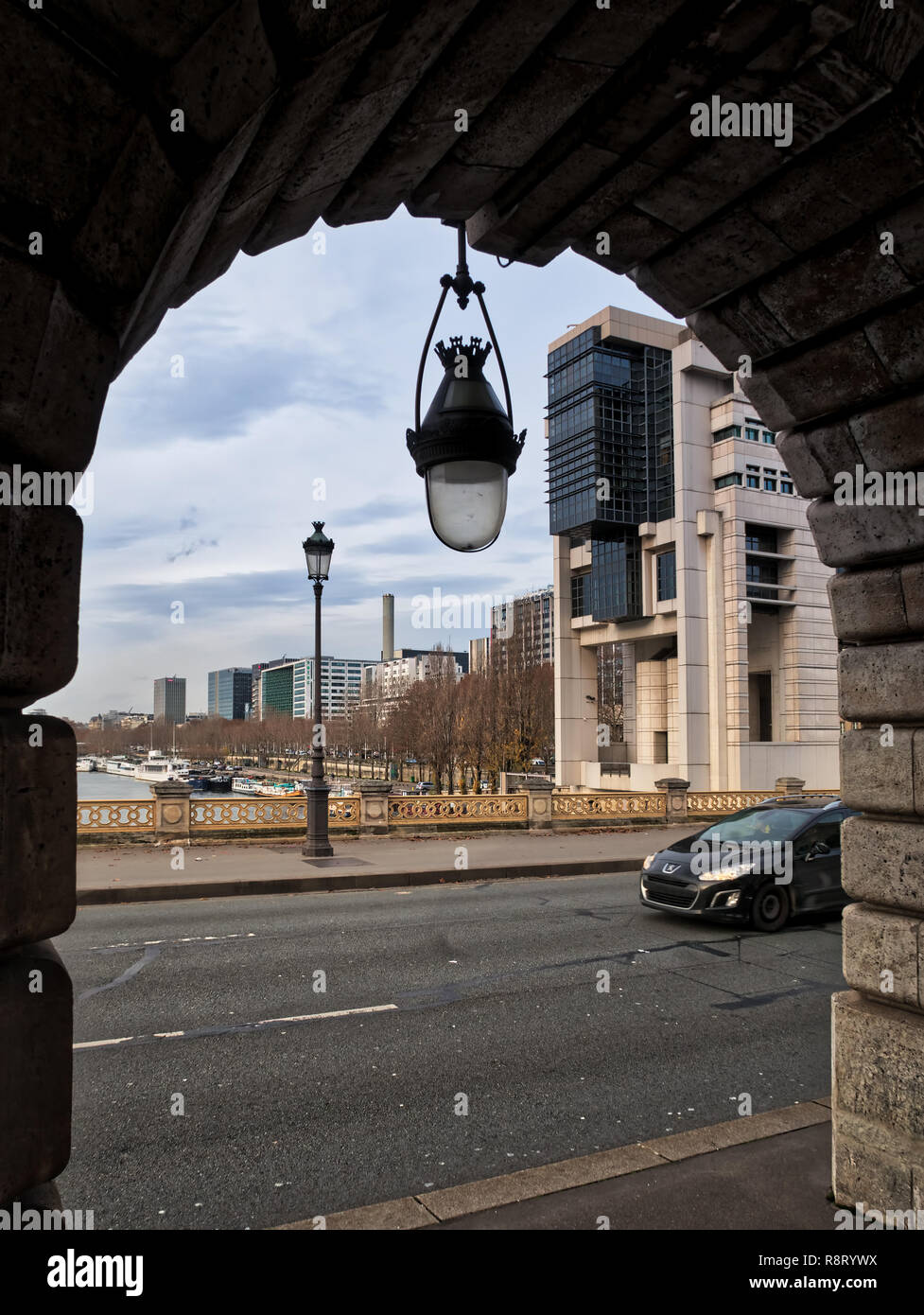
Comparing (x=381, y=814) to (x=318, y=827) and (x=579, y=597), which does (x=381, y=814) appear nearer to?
(x=318, y=827)

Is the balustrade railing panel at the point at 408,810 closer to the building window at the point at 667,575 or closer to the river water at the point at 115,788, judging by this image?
the building window at the point at 667,575

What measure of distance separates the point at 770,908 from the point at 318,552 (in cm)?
1051

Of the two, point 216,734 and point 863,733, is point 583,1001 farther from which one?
point 216,734

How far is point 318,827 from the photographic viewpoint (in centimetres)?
1638

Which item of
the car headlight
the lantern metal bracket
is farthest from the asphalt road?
the lantern metal bracket

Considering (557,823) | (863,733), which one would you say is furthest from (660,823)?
(863,733)

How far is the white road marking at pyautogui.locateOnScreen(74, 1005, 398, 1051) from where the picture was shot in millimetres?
6406

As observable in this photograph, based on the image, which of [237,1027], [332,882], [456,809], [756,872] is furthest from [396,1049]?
[456,809]

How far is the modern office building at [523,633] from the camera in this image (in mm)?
59250

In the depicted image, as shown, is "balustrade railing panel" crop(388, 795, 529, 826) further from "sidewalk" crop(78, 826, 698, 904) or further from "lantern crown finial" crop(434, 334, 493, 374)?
"lantern crown finial" crop(434, 334, 493, 374)

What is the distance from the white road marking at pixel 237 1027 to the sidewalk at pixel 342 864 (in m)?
6.54

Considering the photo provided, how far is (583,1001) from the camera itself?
7.43m

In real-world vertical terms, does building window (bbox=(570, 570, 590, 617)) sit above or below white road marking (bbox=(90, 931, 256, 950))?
above

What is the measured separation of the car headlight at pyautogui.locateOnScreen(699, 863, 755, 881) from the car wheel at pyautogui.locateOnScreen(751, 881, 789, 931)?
27cm
